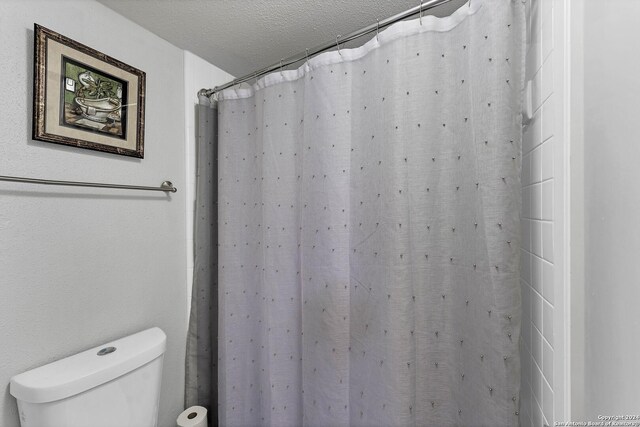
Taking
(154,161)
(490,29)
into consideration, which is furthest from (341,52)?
(154,161)

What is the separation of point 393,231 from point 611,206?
1.68 feet

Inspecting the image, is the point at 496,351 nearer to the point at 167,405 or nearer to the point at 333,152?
the point at 333,152

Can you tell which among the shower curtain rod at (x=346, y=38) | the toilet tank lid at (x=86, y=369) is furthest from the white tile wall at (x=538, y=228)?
the toilet tank lid at (x=86, y=369)

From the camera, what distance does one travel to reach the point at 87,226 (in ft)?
3.34

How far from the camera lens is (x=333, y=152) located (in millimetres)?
1045

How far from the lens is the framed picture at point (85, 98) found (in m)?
0.89

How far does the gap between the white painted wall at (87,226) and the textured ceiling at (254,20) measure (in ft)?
0.38

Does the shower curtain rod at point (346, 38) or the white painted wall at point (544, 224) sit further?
the shower curtain rod at point (346, 38)

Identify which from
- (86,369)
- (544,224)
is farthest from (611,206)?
(86,369)

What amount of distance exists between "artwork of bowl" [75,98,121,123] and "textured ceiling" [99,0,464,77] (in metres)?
0.38

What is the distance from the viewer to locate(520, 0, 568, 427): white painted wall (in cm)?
59

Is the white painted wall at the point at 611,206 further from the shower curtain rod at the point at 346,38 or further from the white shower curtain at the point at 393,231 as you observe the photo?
the shower curtain rod at the point at 346,38

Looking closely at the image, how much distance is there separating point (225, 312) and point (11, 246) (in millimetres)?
804

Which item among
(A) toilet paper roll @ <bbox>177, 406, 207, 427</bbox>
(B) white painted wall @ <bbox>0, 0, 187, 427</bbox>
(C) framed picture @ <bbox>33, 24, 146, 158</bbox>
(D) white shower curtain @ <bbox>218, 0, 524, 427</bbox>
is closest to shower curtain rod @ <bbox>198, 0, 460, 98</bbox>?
(D) white shower curtain @ <bbox>218, 0, 524, 427</bbox>
